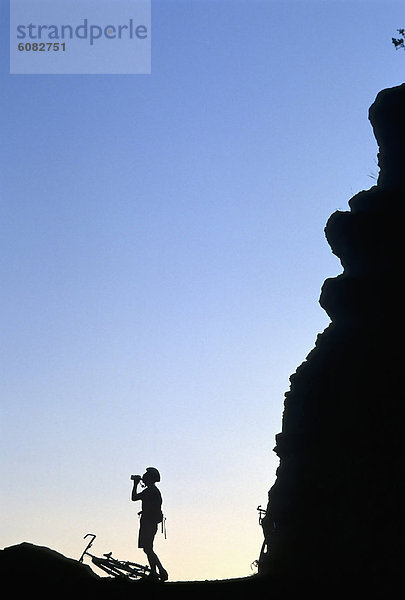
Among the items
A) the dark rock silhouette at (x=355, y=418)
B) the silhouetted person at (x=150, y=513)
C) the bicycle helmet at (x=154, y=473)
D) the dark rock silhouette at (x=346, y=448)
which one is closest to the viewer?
the dark rock silhouette at (x=346, y=448)

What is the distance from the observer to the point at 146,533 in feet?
65.5

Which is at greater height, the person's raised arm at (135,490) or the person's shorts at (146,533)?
the person's raised arm at (135,490)

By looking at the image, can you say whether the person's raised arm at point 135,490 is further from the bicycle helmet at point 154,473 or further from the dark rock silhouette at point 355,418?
the dark rock silhouette at point 355,418

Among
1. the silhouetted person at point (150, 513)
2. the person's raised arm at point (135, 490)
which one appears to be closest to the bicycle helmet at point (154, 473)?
the silhouetted person at point (150, 513)

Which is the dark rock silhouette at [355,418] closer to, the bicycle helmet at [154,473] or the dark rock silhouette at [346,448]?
the dark rock silhouette at [346,448]

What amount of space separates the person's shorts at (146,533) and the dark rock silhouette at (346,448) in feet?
9.96

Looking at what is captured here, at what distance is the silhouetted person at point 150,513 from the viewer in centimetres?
1994

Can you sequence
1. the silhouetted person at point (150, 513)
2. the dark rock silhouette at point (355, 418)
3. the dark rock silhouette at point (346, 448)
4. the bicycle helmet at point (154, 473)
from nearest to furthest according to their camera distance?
1. the dark rock silhouette at point (346, 448)
2. the dark rock silhouette at point (355, 418)
3. the silhouetted person at point (150, 513)
4. the bicycle helmet at point (154, 473)

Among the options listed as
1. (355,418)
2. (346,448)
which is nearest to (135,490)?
(346,448)

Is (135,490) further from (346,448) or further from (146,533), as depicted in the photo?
(346,448)

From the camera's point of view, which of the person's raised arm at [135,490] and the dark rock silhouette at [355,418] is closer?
the dark rock silhouette at [355,418]

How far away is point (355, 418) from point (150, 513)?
244 inches

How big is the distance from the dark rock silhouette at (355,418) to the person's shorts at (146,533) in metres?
3.04

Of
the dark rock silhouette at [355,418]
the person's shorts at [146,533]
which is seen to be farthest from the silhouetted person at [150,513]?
the dark rock silhouette at [355,418]
